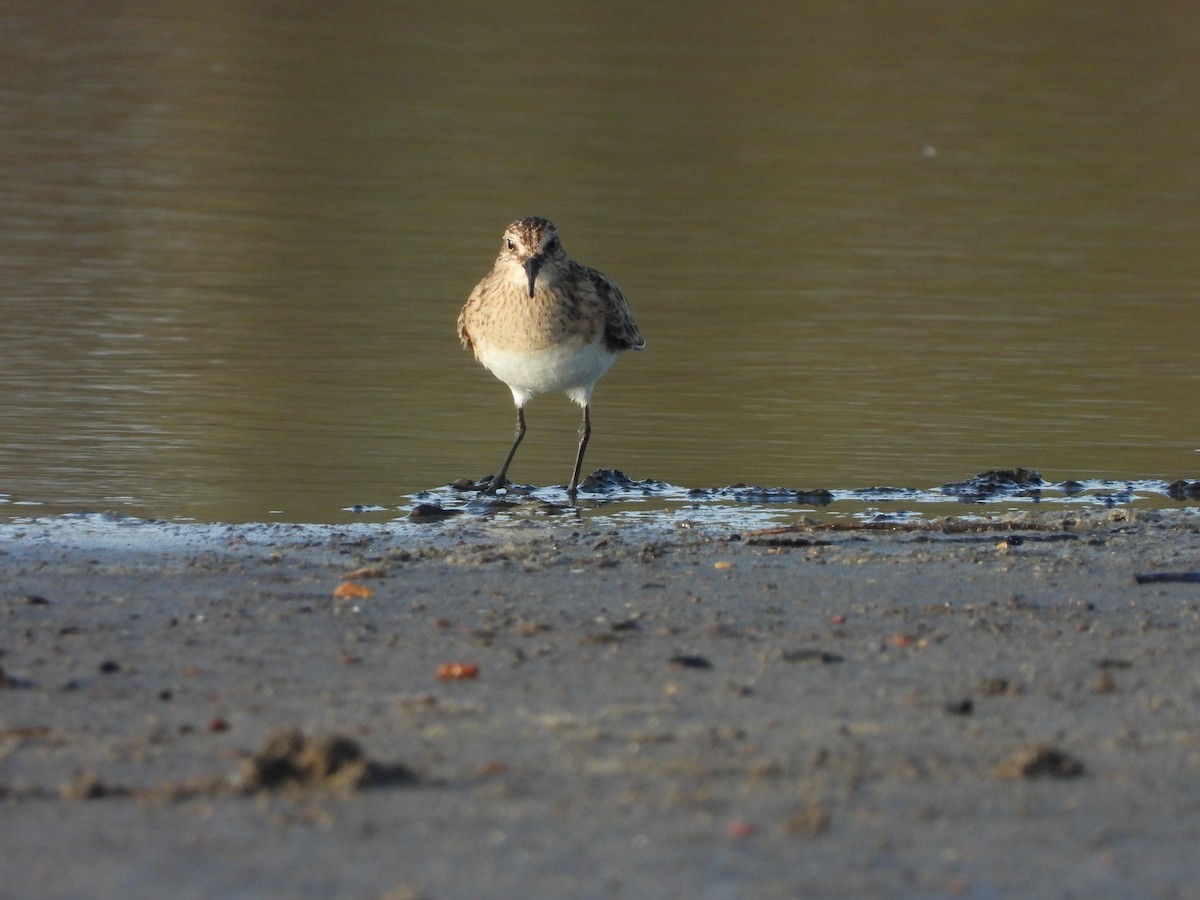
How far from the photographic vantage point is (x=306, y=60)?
94.6 feet

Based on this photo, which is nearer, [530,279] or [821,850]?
[821,850]

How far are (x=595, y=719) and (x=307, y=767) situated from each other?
2.85 feet

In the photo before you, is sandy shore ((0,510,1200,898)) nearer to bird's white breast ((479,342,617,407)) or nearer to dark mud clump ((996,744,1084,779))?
dark mud clump ((996,744,1084,779))

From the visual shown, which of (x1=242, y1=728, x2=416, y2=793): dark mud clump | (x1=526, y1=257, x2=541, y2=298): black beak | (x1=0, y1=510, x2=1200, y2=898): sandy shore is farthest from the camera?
(x1=526, y1=257, x2=541, y2=298): black beak

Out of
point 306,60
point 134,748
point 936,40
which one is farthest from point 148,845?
point 936,40

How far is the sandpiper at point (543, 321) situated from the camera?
9.81 metres

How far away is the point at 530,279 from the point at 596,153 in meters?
13.0

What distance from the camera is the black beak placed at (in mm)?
9688

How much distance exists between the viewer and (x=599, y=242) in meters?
17.1

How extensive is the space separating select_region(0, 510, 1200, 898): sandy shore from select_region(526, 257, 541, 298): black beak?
7.66 ft

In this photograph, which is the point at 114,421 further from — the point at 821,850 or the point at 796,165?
the point at 796,165

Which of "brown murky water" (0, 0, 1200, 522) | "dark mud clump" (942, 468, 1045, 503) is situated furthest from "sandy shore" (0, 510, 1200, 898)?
"brown murky water" (0, 0, 1200, 522)

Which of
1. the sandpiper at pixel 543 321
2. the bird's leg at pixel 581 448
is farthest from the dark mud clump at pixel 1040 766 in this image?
the sandpiper at pixel 543 321

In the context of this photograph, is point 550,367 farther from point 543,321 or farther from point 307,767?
point 307,767
